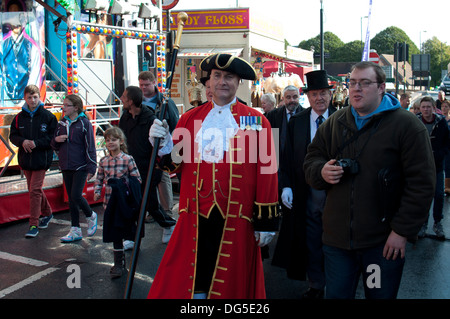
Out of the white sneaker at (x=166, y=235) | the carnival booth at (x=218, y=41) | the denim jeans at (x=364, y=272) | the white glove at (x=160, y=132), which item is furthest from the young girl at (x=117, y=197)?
the carnival booth at (x=218, y=41)

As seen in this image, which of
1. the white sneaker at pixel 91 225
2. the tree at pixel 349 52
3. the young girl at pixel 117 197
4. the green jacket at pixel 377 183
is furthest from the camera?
the tree at pixel 349 52

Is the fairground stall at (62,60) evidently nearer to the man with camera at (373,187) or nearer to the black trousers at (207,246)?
the black trousers at (207,246)

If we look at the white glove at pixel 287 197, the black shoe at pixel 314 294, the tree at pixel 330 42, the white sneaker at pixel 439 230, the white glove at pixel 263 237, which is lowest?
the black shoe at pixel 314 294

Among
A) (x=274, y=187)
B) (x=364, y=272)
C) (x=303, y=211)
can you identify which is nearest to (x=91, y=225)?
(x=303, y=211)

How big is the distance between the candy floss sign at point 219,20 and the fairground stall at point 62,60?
2809 mm

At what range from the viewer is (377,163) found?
2889 millimetres

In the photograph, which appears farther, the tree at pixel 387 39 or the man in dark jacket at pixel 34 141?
the tree at pixel 387 39

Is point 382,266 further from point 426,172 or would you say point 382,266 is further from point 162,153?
point 162,153

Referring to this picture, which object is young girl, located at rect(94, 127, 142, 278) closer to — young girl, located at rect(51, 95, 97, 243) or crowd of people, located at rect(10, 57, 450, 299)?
young girl, located at rect(51, 95, 97, 243)

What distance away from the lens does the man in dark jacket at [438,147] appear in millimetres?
6665

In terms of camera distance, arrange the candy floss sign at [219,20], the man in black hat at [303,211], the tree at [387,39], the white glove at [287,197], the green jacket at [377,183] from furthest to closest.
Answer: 1. the tree at [387,39]
2. the candy floss sign at [219,20]
3. the man in black hat at [303,211]
4. the white glove at [287,197]
5. the green jacket at [377,183]

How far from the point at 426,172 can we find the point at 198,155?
140 cm

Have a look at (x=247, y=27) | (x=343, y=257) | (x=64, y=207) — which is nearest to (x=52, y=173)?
(x=64, y=207)

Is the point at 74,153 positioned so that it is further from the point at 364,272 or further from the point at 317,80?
the point at 364,272
